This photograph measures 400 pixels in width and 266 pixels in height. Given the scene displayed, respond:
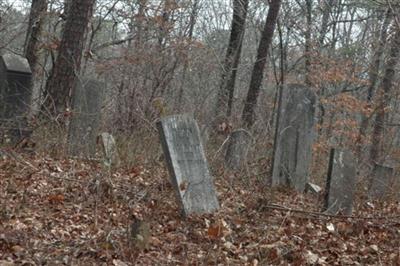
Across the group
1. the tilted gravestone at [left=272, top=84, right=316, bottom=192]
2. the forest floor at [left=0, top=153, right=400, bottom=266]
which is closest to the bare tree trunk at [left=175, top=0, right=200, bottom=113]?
the tilted gravestone at [left=272, top=84, right=316, bottom=192]

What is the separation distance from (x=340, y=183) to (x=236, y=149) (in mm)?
2259

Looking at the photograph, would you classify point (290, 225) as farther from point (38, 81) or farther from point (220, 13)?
point (220, 13)

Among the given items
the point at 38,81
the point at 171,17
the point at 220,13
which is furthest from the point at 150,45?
the point at 220,13

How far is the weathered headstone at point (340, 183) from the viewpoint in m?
6.64

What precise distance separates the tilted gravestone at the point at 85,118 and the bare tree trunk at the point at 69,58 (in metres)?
0.24

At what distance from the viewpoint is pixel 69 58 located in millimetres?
8953

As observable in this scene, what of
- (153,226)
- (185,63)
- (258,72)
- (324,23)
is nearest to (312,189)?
(153,226)

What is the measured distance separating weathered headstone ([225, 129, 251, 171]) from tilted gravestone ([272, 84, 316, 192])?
65 centimetres

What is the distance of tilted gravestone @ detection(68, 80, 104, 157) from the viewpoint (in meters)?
8.15

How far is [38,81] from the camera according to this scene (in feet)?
50.9

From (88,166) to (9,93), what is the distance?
1902 millimetres

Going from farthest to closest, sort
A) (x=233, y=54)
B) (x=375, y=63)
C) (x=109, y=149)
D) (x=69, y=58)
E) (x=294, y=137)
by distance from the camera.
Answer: (x=375, y=63)
(x=233, y=54)
(x=69, y=58)
(x=294, y=137)
(x=109, y=149)

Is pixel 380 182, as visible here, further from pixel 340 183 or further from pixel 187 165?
pixel 187 165

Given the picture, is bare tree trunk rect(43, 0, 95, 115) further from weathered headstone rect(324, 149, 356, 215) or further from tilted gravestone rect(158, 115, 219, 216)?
weathered headstone rect(324, 149, 356, 215)
